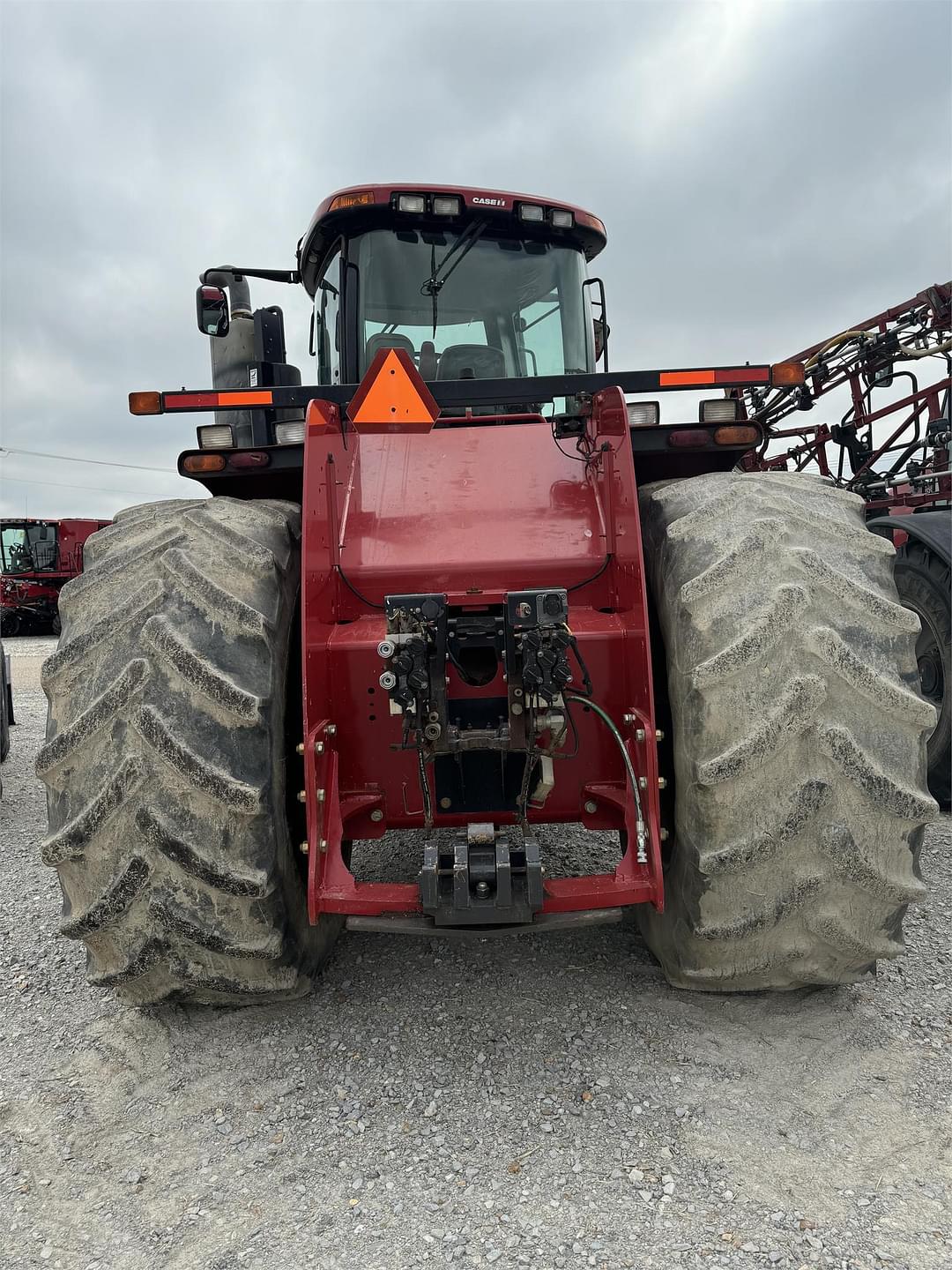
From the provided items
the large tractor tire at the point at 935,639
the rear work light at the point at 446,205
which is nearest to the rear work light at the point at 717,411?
the rear work light at the point at 446,205

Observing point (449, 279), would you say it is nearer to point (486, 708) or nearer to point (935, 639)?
point (486, 708)

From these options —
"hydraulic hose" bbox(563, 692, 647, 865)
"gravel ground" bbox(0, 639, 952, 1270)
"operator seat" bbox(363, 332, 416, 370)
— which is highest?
"operator seat" bbox(363, 332, 416, 370)

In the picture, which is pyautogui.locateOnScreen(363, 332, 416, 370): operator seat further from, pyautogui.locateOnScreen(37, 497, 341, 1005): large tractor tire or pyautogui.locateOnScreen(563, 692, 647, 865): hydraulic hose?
pyautogui.locateOnScreen(563, 692, 647, 865): hydraulic hose

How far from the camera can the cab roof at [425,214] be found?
11.4 feet

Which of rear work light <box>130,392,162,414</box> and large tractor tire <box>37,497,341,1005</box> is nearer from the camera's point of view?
large tractor tire <box>37,497,341,1005</box>

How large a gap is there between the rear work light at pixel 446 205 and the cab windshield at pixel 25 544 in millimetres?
20775

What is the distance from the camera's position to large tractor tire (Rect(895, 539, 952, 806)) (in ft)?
15.8

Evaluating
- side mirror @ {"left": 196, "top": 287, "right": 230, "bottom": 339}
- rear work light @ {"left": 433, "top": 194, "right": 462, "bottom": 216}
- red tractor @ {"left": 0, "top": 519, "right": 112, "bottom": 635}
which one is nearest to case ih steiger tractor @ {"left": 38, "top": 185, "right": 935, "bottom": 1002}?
rear work light @ {"left": 433, "top": 194, "right": 462, "bottom": 216}

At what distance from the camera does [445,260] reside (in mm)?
3609

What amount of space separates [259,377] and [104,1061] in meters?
2.79

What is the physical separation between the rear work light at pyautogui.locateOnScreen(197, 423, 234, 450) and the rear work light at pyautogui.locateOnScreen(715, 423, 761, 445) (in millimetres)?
1680

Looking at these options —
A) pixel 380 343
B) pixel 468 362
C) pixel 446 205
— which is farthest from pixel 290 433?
pixel 446 205

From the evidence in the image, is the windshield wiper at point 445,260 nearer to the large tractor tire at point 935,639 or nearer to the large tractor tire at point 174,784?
the large tractor tire at point 174,784

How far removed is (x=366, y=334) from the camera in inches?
140
